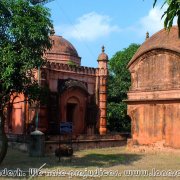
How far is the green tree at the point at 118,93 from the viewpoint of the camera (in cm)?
2797

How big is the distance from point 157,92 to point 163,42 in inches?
102

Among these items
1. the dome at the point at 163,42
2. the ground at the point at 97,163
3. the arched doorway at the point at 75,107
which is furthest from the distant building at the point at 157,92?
the arched doorway at the point at 75,107

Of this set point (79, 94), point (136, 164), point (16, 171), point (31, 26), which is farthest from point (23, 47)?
point (79, 94)

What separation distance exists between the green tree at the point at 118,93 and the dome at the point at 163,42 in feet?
28.0

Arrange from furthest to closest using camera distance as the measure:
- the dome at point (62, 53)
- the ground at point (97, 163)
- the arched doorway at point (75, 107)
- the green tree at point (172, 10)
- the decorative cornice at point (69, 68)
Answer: the dome at point (62, 53)
the arched doorway at point (75, 107)
the decorative cornice at point (69, 68)
the ground at point (97, 163)
the green tree at point (172, 10)

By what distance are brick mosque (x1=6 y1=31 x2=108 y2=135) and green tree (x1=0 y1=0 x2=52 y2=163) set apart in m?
8.17

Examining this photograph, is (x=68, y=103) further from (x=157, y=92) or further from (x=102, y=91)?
(x=157, y=92)

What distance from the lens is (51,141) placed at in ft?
58.9

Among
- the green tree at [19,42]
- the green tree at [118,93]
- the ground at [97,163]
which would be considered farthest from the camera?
the green tree at [118,93]

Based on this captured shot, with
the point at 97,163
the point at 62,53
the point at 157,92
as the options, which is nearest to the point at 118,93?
→ the point at 62,53

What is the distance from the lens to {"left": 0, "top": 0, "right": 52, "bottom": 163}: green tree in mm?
11805

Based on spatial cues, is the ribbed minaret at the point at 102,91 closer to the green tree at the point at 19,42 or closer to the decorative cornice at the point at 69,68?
the decorative cornice at the point at 69,68

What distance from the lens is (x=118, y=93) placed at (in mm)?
28938

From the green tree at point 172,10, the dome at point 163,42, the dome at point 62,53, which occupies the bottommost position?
the green tree at point 172,10
